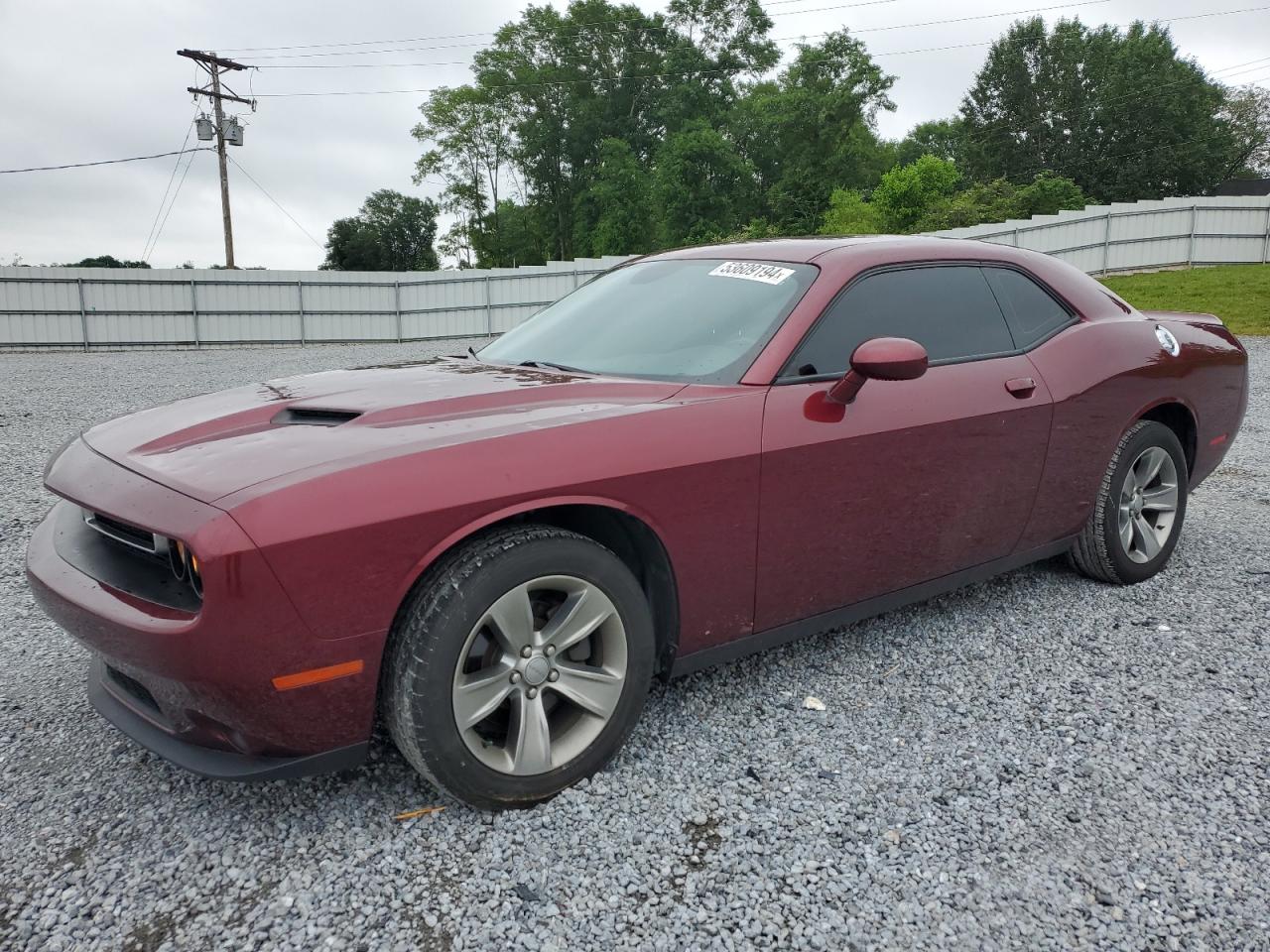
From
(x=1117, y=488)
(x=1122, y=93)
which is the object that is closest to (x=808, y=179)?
(x=1122, y=93)

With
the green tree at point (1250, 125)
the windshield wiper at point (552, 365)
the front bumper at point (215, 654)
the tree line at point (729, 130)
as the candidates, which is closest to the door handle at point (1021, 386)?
the windshield wiper at point (552, 365)

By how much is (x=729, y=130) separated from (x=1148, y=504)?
4988 cm

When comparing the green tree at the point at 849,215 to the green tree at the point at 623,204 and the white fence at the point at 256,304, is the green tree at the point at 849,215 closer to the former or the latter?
the green tree at the point at 623,204

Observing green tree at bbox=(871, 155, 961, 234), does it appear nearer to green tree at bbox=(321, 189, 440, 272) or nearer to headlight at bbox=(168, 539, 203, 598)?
headlight at bbox=(168, 539, 203, 598)

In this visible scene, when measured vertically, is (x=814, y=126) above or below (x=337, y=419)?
above

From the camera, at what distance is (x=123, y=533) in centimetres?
225

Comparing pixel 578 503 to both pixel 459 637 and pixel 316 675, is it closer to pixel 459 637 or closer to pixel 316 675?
pixel 459 637

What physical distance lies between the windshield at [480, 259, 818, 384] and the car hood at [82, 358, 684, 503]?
0.17 metres

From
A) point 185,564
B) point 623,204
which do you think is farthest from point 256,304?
point 623,204

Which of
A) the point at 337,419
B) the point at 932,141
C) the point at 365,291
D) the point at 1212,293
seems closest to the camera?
the point at 337,419

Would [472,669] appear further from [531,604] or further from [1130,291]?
[1130,291]

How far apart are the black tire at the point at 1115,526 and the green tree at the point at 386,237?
57.7 m

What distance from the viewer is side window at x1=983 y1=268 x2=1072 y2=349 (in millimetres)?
3494

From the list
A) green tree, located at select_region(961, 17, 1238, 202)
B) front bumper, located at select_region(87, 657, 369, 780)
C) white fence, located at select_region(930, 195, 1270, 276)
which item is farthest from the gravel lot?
green tree, located at select_region(961, 17, 1238, 202)
